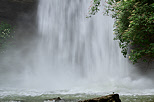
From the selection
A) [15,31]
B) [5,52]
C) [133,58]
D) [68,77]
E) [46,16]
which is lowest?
[68,77]

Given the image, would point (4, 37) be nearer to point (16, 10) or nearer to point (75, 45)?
point (16, 10)

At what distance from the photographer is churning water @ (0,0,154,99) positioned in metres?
20.1

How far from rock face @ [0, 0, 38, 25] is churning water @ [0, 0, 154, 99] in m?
1.23

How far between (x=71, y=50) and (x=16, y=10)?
9.29 m

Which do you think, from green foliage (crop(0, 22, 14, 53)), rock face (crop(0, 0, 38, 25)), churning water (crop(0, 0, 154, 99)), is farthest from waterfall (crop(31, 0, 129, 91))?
green foliage (crop(0, 22, 14, 53))

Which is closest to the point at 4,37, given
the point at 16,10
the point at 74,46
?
the point at 16,10

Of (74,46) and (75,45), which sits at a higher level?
(75,45)

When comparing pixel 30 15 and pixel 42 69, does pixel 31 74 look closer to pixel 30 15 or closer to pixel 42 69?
pixel 42 69

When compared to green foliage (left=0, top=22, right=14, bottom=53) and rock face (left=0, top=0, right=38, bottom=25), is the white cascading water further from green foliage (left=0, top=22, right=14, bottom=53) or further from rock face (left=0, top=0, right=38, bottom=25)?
green foliage (left=0, top=22, right=14, bottom=53)

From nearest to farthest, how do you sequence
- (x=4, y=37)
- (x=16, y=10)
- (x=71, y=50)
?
(x=4, y=37) < (x=71, y=50) < (x=16, y=10)

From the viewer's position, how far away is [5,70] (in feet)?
71.1

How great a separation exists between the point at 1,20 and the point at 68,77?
11519 millimetres

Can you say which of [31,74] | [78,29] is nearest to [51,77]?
[31,74]

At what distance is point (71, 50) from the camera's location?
22312 mm
